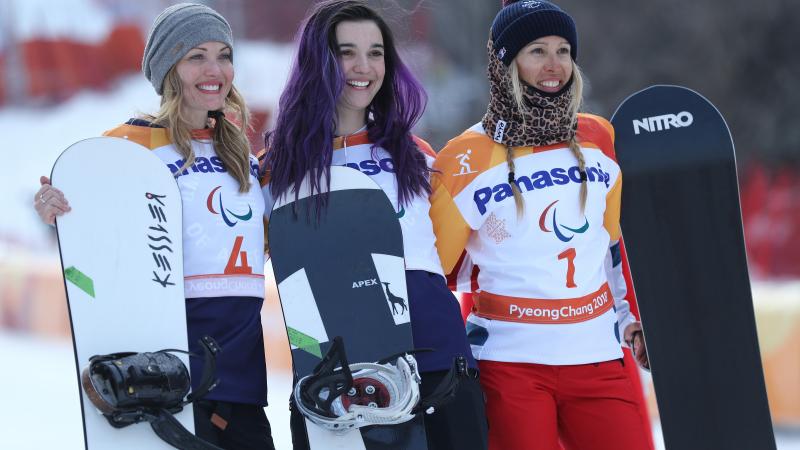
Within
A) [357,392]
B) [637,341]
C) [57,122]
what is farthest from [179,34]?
[57,122]

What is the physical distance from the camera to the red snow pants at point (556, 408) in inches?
122

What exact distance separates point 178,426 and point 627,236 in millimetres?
1470

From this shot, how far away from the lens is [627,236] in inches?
135

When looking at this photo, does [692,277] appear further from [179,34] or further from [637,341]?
[179,34]

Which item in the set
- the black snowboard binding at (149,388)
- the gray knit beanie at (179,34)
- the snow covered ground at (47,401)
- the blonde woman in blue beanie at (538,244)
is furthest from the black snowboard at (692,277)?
the snow covered ground at (47,401)

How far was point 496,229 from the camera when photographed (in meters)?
3.21

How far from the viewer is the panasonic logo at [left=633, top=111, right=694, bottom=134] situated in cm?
349

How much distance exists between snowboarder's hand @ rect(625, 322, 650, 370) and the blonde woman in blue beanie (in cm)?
14

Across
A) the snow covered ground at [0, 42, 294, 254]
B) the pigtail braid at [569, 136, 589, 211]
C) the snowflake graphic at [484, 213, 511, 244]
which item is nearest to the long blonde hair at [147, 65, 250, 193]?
the snowflake graphic at [484, 213, 511, 244]

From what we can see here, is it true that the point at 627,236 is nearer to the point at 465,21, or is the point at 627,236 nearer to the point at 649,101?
the point at 649,101

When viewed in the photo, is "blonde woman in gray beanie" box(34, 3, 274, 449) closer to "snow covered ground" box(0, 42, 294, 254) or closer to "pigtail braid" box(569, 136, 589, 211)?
"pigtail braid" box(569, 136, 589, 211)

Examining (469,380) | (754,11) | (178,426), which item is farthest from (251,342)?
(754,11)

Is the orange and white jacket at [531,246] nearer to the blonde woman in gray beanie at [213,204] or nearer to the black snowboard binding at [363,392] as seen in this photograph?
the black snowboard binding at [363,392]

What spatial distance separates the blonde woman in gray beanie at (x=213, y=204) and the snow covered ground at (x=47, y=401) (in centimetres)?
294
